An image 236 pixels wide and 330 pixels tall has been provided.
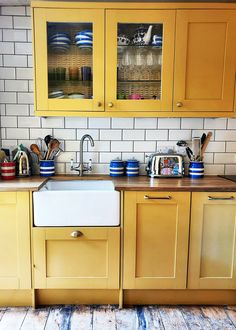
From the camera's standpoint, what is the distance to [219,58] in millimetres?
1905

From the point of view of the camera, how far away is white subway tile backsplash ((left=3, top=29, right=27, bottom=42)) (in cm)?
210

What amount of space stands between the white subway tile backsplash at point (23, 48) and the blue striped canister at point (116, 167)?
1090mm

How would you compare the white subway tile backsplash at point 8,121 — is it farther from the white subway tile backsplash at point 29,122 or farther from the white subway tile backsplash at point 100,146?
the white subway tile backsplash at point 100,146

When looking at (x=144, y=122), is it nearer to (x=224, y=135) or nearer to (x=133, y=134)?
(x=133, y=134)

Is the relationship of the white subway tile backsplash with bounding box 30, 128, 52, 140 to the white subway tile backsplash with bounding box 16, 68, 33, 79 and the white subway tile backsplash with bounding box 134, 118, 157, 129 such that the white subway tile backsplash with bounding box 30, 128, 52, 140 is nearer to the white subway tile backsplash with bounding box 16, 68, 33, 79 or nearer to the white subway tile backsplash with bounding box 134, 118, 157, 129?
the white subway tile backsplash with bounding box 16, 68, 33, 79

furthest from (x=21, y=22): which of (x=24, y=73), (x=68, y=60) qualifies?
(x=68, y=60)

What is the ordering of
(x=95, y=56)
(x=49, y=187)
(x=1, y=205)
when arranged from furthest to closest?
(x=49, y=187) < (x=95, y=56) < (x=1, y=205)

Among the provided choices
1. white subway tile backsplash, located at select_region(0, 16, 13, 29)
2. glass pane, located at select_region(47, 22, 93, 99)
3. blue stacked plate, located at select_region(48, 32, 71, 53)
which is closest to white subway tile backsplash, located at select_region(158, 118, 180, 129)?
glass pane, located at select_region(47, 22, 93, 99)

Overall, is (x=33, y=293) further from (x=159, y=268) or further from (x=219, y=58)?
(x=219, y=58)

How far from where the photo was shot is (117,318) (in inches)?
70.4

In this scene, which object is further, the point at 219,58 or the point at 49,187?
the point at 49,187

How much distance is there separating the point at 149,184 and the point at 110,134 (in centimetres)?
62

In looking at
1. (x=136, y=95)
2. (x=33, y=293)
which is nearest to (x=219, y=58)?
(x=136, y=95)

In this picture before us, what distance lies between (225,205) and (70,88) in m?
1.37
